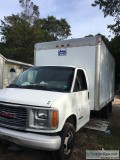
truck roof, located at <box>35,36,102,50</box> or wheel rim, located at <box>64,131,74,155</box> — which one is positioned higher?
truck roof, located at <box>35,36,102,50</box>

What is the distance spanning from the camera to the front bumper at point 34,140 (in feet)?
15.8

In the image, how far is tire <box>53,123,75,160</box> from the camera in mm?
5232

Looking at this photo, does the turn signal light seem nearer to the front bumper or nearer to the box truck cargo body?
the front bumper

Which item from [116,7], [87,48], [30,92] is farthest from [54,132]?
[116,7]

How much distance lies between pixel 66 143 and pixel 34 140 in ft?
3.03

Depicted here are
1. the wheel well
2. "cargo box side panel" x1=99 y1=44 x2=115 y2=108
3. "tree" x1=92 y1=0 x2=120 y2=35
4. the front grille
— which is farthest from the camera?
"tree" x1=92 y1=0 x2=120 y2=35

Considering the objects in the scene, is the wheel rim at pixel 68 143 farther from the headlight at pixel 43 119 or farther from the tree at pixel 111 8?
the tree at pixel 111 8

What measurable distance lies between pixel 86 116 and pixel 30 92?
6.95 feet

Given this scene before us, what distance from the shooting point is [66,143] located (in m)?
5.50

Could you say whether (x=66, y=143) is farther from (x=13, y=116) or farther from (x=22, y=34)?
(x=22, y=34)

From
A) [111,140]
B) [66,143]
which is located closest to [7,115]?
[66,143]

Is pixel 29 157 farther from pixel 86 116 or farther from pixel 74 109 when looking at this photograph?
pixel 86 116

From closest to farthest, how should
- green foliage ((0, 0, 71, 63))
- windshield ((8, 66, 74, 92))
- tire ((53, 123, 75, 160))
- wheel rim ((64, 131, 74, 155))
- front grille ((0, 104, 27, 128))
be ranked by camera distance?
1. front grille ((0, 104, 27, 128))
2. tire ((53, 123, 75, 160))
3. wheel rim ((64, 131, 74, 155))
4. windshield ((8, 66, 74, 92))
5. green foliage ((0, 0, 71, 63))

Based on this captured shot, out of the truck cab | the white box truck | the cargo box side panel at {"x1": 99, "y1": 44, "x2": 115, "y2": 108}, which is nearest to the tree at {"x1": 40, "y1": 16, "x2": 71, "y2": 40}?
the cargo box side panel at {"x1": 99, "y1": 44, "x2": 115, "y2": 108}
